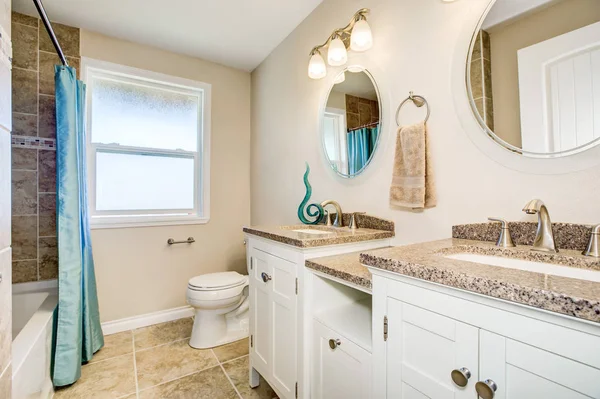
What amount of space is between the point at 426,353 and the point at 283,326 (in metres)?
0.76

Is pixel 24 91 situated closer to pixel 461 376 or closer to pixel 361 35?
pixel 361 35

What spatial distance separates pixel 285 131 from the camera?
236 centimetres

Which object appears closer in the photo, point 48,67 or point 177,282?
point 48,67

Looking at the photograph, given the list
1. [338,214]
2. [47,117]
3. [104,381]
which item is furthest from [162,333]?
[47,117]

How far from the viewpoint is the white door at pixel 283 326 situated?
1250 millimetres

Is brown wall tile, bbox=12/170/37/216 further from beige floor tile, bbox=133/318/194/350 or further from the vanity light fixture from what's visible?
the vanity light fixture

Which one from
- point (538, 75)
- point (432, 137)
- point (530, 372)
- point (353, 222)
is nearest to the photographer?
point (530, 372)

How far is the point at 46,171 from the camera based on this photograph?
2.12 metres

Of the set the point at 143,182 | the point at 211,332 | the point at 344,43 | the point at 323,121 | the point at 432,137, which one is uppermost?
the point at 344,43

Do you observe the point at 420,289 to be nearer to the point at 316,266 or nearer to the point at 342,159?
the point at 316,266

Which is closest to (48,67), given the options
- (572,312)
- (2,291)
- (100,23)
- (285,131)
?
(100,23)

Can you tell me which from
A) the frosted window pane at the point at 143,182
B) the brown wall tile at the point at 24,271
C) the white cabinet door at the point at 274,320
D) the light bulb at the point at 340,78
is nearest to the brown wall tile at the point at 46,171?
the frosted window pane at the point at 143,182

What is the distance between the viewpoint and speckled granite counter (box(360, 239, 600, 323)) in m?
0.48

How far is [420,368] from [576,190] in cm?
75
